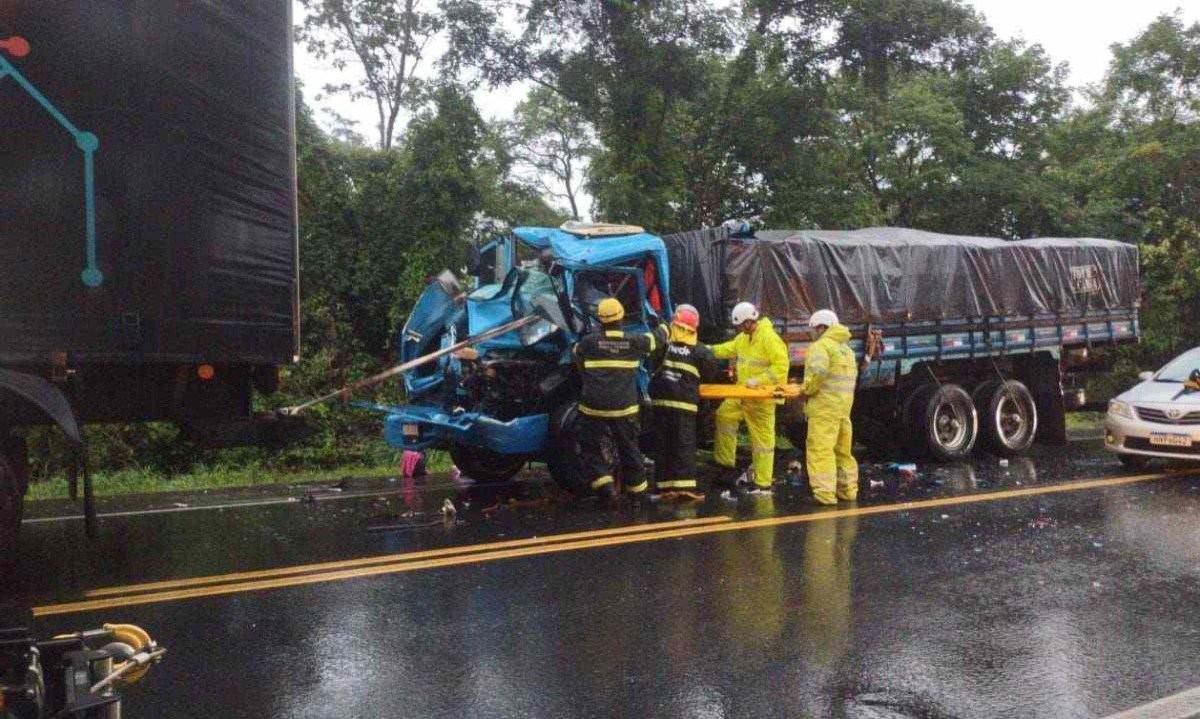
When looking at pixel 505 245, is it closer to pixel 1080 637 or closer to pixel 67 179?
Answer: pixel 67 179

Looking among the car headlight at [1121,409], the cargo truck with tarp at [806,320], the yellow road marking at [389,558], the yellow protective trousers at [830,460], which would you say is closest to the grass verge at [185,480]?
the cargo truck with tarp at [806,320]

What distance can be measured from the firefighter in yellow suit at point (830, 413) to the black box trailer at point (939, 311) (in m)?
1.41

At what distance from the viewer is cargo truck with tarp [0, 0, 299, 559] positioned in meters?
5.82

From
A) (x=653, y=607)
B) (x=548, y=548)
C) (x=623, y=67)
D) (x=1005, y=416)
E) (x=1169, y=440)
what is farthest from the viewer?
(x=623, y=67)

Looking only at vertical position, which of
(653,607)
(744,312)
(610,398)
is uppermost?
(744,312)

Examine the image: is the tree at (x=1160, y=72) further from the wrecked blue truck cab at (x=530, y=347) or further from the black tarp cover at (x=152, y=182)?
the black tarp cover at (x=152, y=182)

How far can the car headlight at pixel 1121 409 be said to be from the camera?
1161 centimetres

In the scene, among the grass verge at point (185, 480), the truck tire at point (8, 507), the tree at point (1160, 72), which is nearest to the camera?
the truck tire at point (8, 507)

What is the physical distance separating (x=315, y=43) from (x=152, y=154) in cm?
1960

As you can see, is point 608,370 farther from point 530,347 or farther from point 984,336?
point 984,336

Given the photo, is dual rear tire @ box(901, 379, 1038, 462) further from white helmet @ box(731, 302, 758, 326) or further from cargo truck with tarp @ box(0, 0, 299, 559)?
cargo truck with tarp @ box(0, 0, 299, 559)

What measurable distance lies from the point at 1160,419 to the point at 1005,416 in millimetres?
2445

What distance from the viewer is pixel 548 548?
7484 mm

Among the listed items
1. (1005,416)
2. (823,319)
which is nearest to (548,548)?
(823,319)
